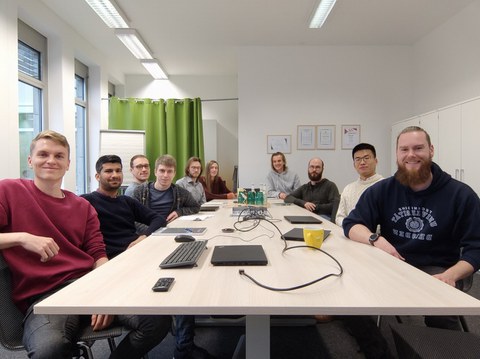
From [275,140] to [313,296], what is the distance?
13.0 feet

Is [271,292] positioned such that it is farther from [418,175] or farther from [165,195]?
[165,195]

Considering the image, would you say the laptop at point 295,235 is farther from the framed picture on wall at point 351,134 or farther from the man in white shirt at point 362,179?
the framed picture on wall at point 351,134

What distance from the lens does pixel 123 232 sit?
1946mm

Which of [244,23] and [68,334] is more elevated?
[244,23]

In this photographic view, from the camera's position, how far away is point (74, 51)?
13.8 feet

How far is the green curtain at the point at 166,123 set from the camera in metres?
5.19

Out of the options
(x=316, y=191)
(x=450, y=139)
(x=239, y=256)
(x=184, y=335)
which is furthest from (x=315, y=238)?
(x=450, y=139)

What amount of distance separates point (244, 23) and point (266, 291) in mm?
3769

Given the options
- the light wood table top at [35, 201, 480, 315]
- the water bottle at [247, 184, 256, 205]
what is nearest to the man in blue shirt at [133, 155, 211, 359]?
the water bottle at [247, 184, 256, 205]

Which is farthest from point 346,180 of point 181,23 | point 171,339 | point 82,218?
point 82,218

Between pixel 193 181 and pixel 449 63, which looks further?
pixel 449 63

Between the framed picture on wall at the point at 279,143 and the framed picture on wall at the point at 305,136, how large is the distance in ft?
0.51

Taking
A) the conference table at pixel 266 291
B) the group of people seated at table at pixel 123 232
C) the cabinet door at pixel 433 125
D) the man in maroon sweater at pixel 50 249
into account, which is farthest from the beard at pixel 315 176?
the man in maroon sweater at pixel 50 249

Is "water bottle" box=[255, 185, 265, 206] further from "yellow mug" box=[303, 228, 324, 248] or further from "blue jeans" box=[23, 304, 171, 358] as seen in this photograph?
"blue jeans" box=[23, 304, 171, 358]
